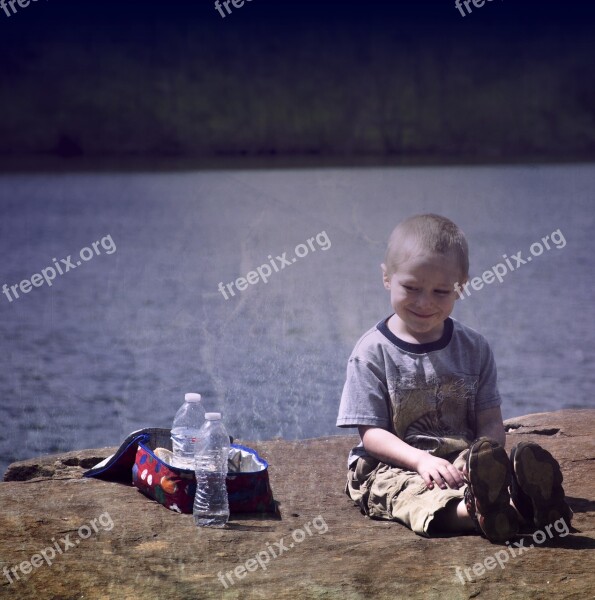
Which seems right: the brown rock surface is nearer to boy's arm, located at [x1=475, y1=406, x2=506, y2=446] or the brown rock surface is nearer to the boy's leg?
the boy's leg

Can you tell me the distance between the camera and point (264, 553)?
323 centimetres

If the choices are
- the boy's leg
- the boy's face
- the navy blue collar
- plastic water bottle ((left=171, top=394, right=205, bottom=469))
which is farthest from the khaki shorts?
plastic water bottle ((left=171, top=394, right=205, bottom=469))

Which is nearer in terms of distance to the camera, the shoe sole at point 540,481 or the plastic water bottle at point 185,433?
the shoe sole at point 540,481

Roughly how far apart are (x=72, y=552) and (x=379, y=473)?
110 cm

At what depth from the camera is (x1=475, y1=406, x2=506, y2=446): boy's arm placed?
12.2 ft

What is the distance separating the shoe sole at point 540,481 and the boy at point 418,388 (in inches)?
10.7

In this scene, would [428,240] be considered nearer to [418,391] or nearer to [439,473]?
[418,391]

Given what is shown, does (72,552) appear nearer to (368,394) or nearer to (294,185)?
(368,394)

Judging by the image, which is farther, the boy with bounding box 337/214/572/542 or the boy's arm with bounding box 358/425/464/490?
the boy with bounding box 337/214/572/542

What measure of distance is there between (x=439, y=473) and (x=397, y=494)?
213 mm

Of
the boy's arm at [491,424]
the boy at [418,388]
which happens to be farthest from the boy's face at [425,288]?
the boy's arm at [491,424]

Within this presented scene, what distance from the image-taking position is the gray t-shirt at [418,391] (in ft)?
12.0

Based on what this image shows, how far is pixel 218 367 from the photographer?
7.30 meters

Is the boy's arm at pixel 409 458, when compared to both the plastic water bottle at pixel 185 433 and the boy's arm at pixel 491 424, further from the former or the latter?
the plastic water bottle at pixel 185 433
